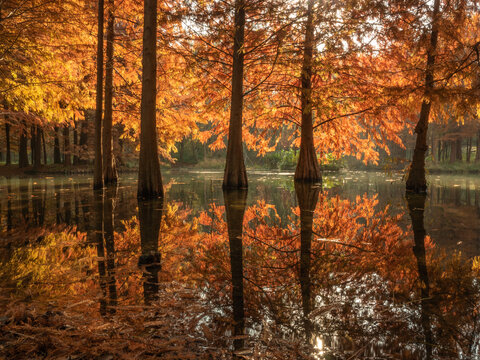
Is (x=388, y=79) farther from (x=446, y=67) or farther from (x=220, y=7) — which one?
(x=220, y=7)

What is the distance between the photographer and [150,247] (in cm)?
384

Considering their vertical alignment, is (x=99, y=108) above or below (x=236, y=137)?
above

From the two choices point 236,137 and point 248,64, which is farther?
point 248,64

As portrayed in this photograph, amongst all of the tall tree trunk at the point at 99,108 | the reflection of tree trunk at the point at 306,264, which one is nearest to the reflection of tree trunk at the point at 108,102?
the tall tree trunk at the point at 99,108

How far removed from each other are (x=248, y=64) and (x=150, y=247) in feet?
35.4

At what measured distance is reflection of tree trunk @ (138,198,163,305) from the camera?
2516mm

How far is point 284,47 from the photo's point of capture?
11.3 metres

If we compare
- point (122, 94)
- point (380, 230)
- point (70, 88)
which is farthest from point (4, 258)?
point (122, 94)

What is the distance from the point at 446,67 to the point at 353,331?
31.3 ft

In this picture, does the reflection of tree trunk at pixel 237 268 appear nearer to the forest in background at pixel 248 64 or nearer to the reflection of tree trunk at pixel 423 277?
the reflection of tree trunk at pixel 423 277

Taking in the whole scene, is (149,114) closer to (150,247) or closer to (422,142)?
(150,247)

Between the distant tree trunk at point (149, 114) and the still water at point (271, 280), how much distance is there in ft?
12.8

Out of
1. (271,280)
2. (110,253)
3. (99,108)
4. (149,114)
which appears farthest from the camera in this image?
(99,108)

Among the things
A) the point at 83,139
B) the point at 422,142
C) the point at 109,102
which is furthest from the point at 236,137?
the point at 83,139
